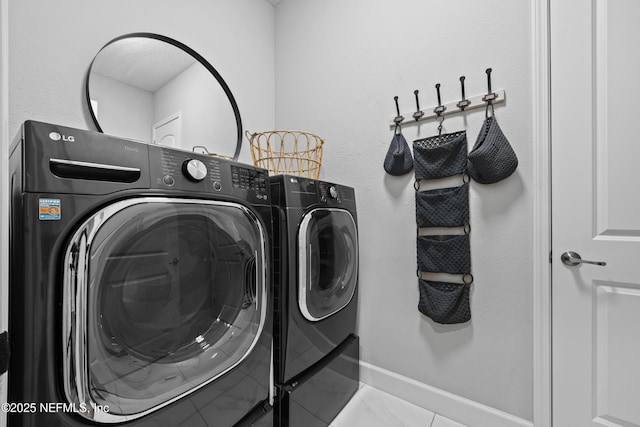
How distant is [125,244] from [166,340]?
316mm

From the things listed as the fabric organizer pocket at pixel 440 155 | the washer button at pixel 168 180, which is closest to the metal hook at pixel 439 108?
the fabric organizer pocket at pixel 440 155

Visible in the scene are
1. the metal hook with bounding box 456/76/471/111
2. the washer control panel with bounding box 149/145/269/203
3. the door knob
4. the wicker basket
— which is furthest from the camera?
the wicker basket

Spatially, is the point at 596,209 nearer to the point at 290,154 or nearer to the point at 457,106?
the point at 457,106

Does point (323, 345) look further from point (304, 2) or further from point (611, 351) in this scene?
point (304, 2)

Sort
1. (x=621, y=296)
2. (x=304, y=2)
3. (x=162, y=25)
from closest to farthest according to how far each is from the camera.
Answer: (x=621, y=296), (x=162, y=25), (x=304, y=2)

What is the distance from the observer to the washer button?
81cm

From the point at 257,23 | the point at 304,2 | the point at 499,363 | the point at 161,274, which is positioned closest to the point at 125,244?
the point at 161,274

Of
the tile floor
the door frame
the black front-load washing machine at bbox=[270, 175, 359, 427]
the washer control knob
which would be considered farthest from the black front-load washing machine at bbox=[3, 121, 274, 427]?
the door frame

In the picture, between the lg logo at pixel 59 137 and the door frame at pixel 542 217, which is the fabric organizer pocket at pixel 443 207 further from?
the lg logo at pixel 59 137

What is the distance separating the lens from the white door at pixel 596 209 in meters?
1.10

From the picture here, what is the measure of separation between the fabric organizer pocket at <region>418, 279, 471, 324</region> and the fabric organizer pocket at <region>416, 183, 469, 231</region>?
32cm

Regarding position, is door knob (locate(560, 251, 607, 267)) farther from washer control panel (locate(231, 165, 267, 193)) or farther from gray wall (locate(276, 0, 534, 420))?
washer control panel (locate(231, 165, 267, 193))

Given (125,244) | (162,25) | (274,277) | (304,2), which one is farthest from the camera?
(304,2)

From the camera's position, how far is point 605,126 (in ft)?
3.75
